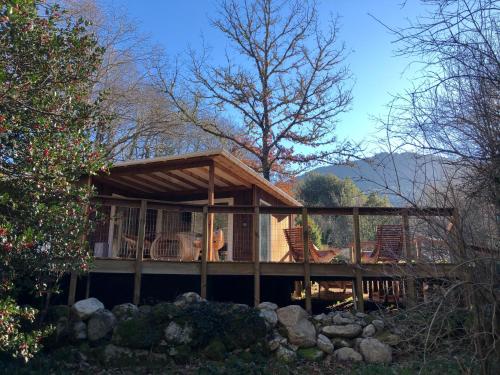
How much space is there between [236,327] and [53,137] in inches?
156

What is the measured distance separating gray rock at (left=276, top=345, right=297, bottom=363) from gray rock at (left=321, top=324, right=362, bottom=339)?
2.36ft

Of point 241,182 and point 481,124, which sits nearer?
point 481,124

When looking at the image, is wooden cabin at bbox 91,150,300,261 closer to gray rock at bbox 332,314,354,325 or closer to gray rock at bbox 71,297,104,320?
gray rock at bbox 71,297,104,320

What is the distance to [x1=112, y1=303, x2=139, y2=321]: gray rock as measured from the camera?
7.21 metres

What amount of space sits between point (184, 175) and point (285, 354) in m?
5.35

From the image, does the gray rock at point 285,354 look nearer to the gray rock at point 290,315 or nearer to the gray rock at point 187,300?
the gray rock at point 290,315

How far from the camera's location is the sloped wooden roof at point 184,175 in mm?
9664

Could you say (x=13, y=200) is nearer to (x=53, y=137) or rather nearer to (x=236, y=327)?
(x=53, y=137)

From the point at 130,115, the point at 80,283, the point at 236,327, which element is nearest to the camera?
the point at 236,327

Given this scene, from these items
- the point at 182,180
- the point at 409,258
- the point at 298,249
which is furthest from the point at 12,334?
the point at 182,180

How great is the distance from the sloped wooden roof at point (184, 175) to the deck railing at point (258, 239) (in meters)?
0.81

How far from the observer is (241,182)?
1184cm

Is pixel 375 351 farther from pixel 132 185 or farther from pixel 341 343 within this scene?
pixel 132 185

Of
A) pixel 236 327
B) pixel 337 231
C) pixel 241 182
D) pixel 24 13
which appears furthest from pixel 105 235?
pixel 337 231
